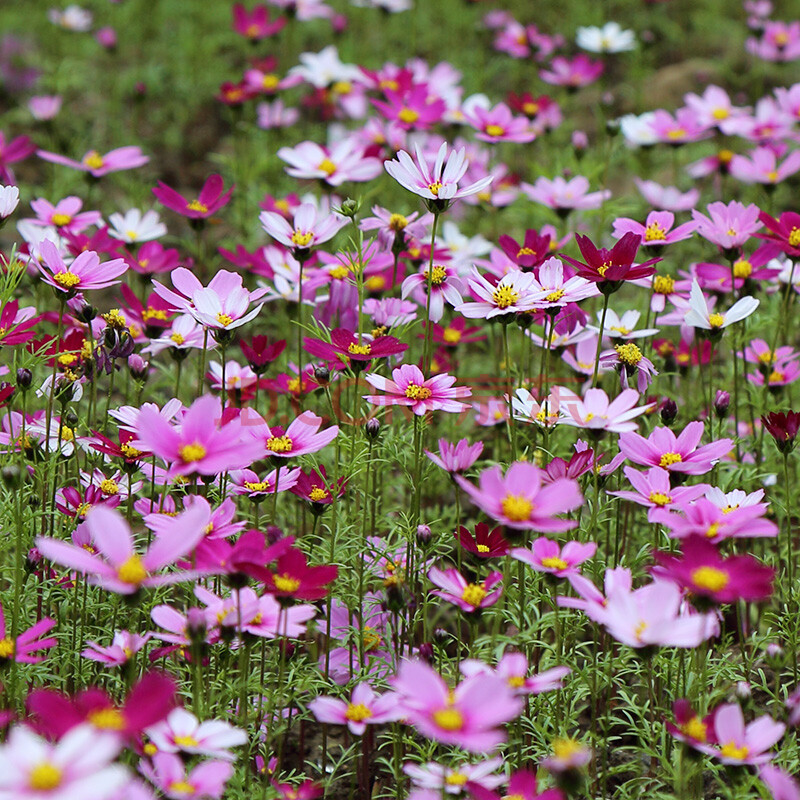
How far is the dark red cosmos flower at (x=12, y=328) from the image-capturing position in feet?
4.41

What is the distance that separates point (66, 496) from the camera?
54.0 inches

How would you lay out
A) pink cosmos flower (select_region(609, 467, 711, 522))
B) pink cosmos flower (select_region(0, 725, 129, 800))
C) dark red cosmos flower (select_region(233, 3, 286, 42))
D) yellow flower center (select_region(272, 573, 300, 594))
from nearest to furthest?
pink cosmos flower (select_region(0, 725, 129, 800)), yellow flower center (select_region(272, 573, 300, 594)), pink cosmos flower (select_region(609, 467, 711, 522)), dark red cosmos flower (select_region(233, 3, 286, 42))

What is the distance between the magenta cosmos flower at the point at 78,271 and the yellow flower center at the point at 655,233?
2.79 feet

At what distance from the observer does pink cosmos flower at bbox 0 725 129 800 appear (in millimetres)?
691

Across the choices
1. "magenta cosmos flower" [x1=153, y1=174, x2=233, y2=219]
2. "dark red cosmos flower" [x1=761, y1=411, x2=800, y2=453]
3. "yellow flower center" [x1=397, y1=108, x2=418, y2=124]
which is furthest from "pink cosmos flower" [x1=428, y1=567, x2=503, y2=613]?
"yellow flower center" [x1=397, y1=108, x2=418, y2=124]

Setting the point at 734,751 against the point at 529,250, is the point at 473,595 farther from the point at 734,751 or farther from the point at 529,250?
the point at 529,250

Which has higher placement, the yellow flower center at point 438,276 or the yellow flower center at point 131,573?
the yellow flower center at point 131,573

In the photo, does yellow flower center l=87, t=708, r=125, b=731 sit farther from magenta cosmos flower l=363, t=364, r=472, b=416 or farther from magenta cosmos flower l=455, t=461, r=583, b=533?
magenta cosmos flower l=363, t=364, r=472, b=416

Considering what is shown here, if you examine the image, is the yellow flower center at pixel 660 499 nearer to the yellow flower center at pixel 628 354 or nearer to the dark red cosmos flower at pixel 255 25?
the yellow flower center at pixel 628 354

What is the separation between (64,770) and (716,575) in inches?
23.2

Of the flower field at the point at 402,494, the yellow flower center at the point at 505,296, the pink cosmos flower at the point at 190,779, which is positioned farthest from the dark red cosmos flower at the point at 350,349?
the pink cosmos flower at the point at 190,779

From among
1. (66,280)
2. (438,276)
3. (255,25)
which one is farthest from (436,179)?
(255,25)

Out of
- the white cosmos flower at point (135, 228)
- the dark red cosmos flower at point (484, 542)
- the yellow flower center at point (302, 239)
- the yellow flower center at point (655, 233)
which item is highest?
the yellow flower center at point (302, 239)

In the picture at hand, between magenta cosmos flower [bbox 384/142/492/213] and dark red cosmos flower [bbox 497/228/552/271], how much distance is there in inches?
9.2
